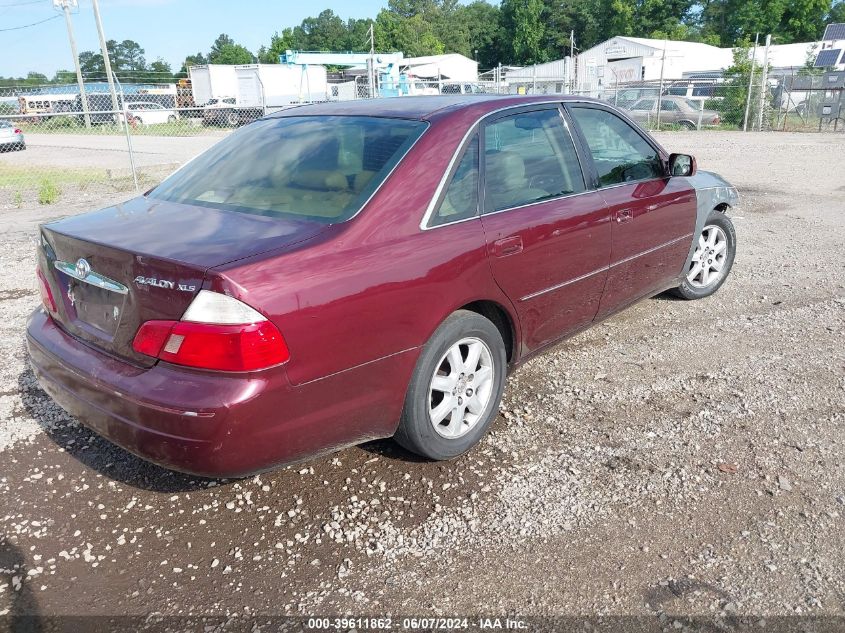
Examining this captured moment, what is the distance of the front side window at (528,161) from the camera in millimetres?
3330

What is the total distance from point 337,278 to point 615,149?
2.46 meters

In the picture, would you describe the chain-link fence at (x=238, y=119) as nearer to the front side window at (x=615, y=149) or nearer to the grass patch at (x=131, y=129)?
the grass patch at (x=131, y=129)

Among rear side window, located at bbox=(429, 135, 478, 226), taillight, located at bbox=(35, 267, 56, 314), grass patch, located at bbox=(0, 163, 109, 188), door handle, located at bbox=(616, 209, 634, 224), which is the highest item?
rear side window, located at bbox=(429, 135, 478, 226)

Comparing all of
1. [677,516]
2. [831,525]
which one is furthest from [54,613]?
[831,525]

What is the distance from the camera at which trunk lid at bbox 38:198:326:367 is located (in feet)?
7.97

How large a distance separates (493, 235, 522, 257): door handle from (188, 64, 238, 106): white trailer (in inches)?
1435

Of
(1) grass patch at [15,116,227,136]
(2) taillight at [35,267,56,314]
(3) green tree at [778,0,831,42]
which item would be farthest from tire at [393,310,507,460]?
(3) green tree at [778,0,831,42]

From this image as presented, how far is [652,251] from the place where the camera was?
441 centimetres

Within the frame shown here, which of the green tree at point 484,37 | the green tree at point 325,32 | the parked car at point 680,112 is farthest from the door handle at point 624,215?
the green tree at point 325,32

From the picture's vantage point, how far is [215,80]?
121ft

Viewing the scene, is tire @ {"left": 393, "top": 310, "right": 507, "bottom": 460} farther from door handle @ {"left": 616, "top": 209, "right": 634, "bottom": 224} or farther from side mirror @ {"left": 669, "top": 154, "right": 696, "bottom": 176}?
side mirror @ {"left": 669, "top": 154, "right": 696, "bottom": 176}

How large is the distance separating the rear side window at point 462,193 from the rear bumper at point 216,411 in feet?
2.22

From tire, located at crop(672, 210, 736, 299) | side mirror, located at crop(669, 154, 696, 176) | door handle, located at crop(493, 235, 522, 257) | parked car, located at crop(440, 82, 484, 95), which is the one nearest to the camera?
door handle, located at crop(493, 235, 522, 257)

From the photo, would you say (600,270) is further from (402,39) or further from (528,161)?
(402,39)
